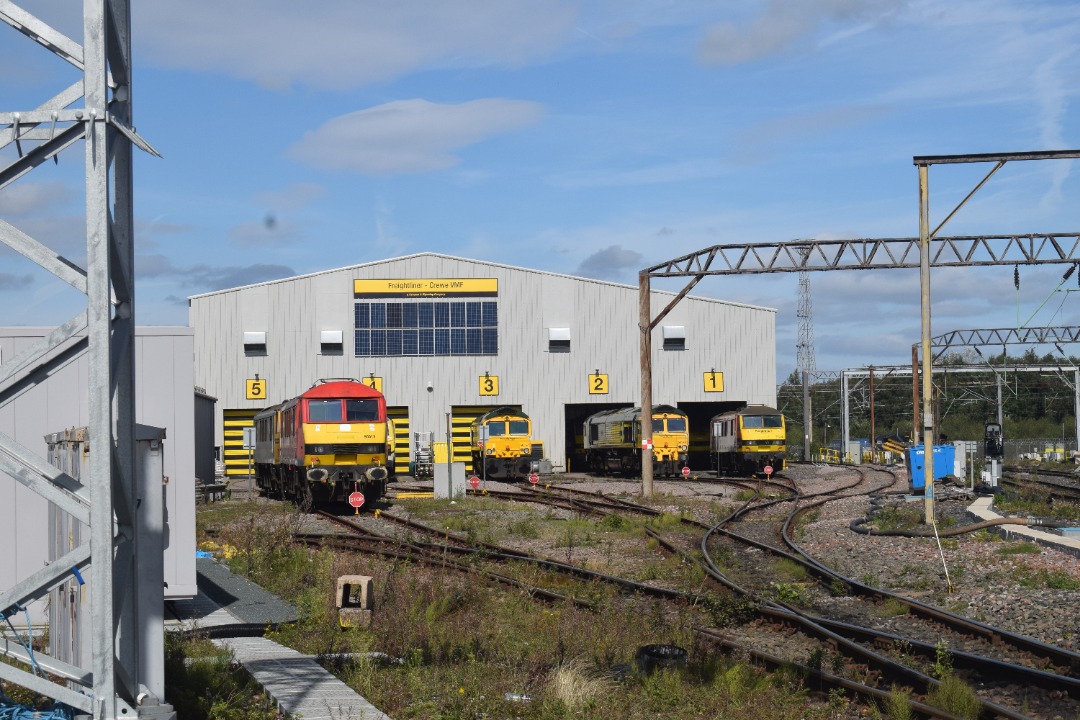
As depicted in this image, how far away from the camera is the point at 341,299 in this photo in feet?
157

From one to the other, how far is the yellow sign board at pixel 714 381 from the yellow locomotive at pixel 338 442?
24127 mm

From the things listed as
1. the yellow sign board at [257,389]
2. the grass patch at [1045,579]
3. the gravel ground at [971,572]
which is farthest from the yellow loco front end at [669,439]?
the grass patch at [1045,579]

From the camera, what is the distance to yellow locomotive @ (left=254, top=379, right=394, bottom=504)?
27938mm

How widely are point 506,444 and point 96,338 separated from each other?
127ft

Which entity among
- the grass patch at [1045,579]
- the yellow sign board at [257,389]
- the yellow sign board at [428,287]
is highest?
the yellow sign board at [428,287]

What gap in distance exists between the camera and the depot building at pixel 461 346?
4753 cm

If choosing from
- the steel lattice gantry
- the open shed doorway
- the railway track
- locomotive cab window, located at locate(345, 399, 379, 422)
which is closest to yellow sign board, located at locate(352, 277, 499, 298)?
the open shed doorway

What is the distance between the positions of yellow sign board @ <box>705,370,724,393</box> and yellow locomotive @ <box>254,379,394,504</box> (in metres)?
24.1

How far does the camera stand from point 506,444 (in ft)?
144

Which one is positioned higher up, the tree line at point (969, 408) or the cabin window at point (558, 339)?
the cabin window at point (558, 339)

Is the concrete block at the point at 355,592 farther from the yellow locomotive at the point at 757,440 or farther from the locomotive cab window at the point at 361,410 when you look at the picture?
the yellow locomotive at the point at 757,440

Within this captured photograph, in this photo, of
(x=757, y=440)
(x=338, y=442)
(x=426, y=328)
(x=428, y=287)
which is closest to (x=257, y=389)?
(x=426, y=328)

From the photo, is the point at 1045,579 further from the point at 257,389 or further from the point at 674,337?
the point at 257,389

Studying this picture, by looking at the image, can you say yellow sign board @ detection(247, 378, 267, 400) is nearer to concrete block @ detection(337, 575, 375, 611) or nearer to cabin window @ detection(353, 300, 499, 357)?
cabin window @ detection(353, 300, 499, 357)
